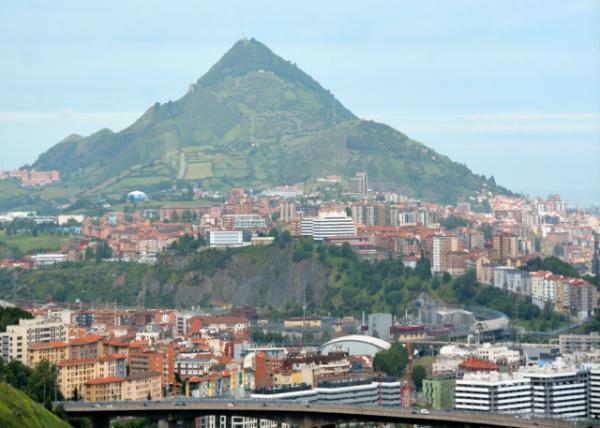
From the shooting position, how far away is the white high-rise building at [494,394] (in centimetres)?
6034

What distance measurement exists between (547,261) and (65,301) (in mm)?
26724

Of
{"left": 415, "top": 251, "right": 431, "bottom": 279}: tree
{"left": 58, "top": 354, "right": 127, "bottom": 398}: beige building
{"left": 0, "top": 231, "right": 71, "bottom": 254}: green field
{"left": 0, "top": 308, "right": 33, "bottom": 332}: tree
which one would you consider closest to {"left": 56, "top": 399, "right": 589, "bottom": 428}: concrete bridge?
{"left": 58, "top": 354, "right": 127, "bottom": 398}: beige building

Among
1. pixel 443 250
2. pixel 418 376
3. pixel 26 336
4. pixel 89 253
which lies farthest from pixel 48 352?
pixel 89 253

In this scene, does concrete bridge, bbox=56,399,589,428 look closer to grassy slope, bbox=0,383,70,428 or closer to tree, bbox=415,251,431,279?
grassy slope, bbox=0,383,70,428

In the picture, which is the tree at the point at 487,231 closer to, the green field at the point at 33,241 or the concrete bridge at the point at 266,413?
the green field at the point at 33,241

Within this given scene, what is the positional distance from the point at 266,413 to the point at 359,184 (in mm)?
106529

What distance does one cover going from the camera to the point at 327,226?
400 ft

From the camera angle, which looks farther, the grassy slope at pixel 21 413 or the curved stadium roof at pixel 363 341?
the curved stadium roof at pixel 363 341

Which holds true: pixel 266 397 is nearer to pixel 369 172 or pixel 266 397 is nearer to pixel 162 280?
pixel 162 280

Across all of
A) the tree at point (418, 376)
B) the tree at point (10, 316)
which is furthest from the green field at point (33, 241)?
the tree at point (418, 376)

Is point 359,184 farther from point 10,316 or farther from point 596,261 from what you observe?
point 10,316

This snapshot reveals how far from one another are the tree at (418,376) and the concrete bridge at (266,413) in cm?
1579

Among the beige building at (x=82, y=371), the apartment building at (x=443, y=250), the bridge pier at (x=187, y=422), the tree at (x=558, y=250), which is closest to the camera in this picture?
the bridge pier at (x=187, y=422)

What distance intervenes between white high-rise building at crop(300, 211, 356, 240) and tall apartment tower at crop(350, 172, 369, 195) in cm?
3362
